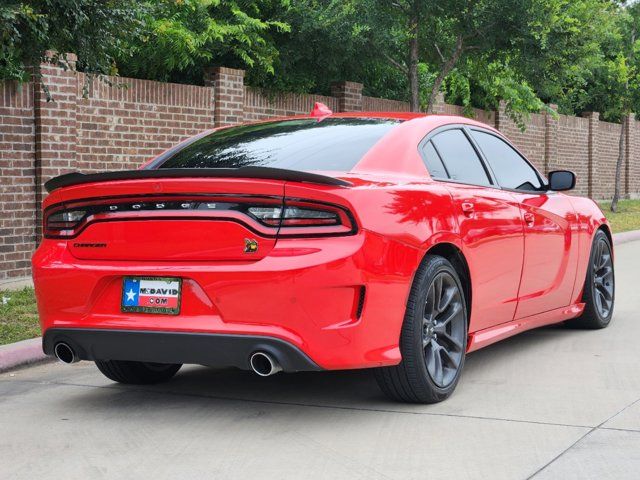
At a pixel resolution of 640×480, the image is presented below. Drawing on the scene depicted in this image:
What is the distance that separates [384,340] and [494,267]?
1430 mm

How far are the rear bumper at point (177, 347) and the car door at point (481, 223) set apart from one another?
4.94 ft

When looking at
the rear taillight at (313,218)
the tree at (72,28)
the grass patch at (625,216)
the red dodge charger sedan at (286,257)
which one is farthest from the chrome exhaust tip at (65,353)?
the grass patch at (625,216)

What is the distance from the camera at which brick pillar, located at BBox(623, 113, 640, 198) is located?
112 ft

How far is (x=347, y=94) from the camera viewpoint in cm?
1842

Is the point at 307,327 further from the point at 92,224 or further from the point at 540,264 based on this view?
the point at 540,264

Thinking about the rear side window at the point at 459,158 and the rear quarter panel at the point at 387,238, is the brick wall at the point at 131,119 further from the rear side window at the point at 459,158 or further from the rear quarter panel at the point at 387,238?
the rear quarter panel at the point at 387,238

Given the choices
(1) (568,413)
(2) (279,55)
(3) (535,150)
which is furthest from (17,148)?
(3) (535,150)

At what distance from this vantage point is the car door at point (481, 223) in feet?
20.3

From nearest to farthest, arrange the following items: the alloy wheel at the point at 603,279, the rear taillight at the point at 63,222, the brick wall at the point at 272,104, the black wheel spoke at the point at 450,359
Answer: the rear taillight at the point at 63,222 → the black wheel spoke at the point at 450,359 → the alloy wheel at the point at 603,279 → the brick wall at the point at 272,104

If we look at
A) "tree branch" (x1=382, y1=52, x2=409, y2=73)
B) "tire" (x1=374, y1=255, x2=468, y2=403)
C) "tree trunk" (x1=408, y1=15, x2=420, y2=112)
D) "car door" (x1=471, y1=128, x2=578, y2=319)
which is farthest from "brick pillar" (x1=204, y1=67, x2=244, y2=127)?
"tire" (x1=374, y1=255, x2=468, y2=403)

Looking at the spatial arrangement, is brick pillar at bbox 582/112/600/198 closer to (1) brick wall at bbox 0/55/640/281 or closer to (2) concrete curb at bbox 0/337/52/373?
(1) brick wall at bbox 0/55/640/281

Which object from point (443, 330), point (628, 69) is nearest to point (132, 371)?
point (443, 330)

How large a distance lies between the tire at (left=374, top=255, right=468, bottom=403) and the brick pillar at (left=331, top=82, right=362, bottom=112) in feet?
41.3

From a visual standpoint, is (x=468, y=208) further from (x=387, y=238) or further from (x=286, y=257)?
(x=286, y=257)
